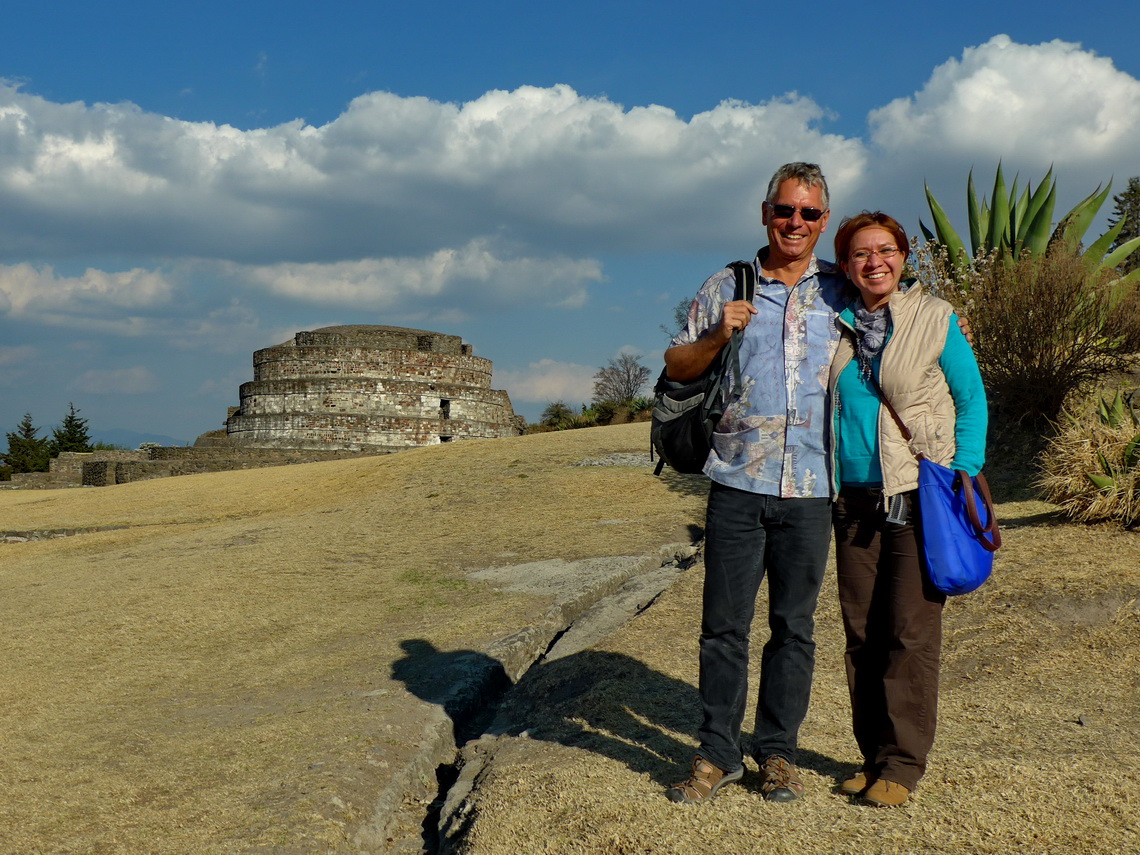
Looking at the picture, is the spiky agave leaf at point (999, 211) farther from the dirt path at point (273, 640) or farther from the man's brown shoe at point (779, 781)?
the man's brown shoe at point (779, 781)

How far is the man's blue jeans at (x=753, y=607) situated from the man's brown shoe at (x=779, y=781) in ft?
0.13

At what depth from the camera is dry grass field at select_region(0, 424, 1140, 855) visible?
3.22 m

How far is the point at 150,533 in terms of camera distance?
43.8 ft

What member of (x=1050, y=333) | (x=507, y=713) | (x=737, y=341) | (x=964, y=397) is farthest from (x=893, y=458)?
(x=1050, y=333)

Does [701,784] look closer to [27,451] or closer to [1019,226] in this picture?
[1019,226]

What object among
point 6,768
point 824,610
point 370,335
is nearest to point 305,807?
point 6,768

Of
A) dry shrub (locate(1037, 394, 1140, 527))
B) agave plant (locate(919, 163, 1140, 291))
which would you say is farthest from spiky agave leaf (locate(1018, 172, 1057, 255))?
dry shrub (locate(1037, 394, 1140, 527))

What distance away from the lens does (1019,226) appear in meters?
13.2

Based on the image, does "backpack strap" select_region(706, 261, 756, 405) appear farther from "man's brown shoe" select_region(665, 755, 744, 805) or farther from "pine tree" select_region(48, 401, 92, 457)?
A: "pine tree" select_region(48, 401, 92, 457)

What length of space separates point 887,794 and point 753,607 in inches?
30.7

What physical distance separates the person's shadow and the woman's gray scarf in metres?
1.61

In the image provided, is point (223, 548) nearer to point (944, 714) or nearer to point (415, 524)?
point (415, 524)

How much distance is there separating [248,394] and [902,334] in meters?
31.4

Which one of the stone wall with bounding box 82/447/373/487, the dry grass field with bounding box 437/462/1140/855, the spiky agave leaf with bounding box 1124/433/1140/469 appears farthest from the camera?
the stone wall with bounding box 82/447/373/487
